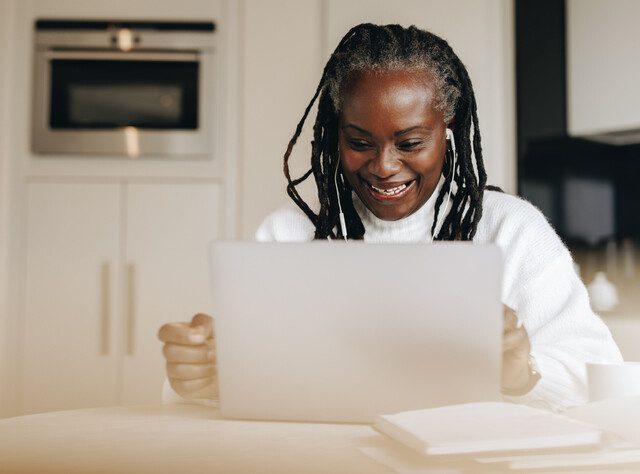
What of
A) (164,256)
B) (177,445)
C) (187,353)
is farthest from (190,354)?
(164,256)

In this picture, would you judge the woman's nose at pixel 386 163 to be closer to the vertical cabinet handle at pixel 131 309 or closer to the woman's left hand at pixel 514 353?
the woman's left hand at pixel 514 353

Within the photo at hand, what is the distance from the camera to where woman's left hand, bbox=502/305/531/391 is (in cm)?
81

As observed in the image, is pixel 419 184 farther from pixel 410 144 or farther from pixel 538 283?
pixel 538 283

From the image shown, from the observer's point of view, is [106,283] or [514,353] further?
[106,283]

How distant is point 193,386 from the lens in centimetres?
90

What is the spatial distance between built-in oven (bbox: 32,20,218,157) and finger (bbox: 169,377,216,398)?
1684 millimetres

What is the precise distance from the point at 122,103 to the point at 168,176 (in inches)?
12.6

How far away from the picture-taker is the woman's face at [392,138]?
1.28 metres

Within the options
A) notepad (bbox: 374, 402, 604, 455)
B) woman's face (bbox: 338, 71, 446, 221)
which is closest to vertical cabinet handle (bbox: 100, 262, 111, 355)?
woman's face (bbox: 338, 71, 446, 221)

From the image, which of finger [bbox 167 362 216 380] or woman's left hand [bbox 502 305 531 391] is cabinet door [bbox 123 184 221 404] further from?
woman's left hand [bbox 502 305 531 391]

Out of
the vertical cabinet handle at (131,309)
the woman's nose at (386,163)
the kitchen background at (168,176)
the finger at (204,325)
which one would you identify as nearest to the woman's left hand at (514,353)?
the finger at (204,325)

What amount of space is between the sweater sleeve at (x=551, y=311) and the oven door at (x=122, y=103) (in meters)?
1.44

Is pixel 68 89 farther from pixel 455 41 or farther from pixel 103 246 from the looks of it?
pixel 455 41

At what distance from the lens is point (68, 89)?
2.54m
